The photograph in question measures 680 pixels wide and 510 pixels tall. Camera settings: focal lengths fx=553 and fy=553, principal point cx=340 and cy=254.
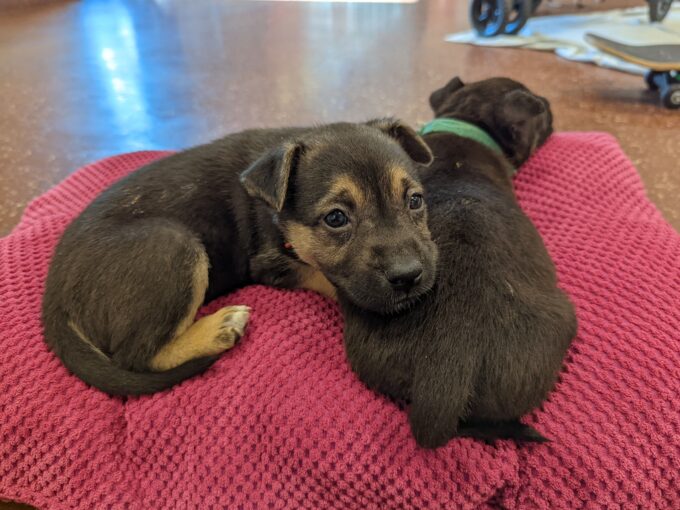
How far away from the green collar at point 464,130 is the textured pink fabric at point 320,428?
2.53 feet

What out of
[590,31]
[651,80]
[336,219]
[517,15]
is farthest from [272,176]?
[517,15]

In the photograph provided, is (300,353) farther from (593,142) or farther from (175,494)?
(593,142)

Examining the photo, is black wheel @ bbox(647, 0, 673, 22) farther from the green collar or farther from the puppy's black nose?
the puppy's black nose

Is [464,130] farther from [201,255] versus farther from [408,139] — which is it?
[201,255]

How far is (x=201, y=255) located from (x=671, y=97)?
4.64m

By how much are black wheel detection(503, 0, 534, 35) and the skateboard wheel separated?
0.08 metres

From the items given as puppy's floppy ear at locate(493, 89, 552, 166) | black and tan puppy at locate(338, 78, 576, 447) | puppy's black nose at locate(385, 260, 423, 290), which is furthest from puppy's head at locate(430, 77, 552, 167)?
puppy's black nose at locate(385, 260, 423, 290)

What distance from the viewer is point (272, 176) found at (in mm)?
2111

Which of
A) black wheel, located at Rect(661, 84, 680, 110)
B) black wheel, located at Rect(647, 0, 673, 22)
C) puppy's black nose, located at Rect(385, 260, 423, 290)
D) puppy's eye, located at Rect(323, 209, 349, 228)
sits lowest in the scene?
black wheel, located at Rect(661, 84, 680, 110)

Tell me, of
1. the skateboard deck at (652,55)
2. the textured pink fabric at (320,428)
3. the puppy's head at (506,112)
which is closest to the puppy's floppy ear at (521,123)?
the puppy's head at (506,112)

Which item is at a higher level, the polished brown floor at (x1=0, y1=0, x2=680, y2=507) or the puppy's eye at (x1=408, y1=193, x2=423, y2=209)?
the puppy's eye at (x1=408, y1=193, x2=423, y2=209)

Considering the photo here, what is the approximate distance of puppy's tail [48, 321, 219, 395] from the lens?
205cm

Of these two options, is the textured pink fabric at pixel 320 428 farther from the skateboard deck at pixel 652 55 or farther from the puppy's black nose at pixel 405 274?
the skateboard deck at pixel 652 55

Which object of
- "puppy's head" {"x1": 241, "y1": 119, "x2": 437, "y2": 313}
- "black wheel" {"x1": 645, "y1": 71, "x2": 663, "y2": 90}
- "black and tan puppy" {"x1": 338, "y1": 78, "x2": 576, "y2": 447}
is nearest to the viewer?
"black and tan puppy" {"x1": 338, "y1": 78, "x2": 576, "y2": 447}
